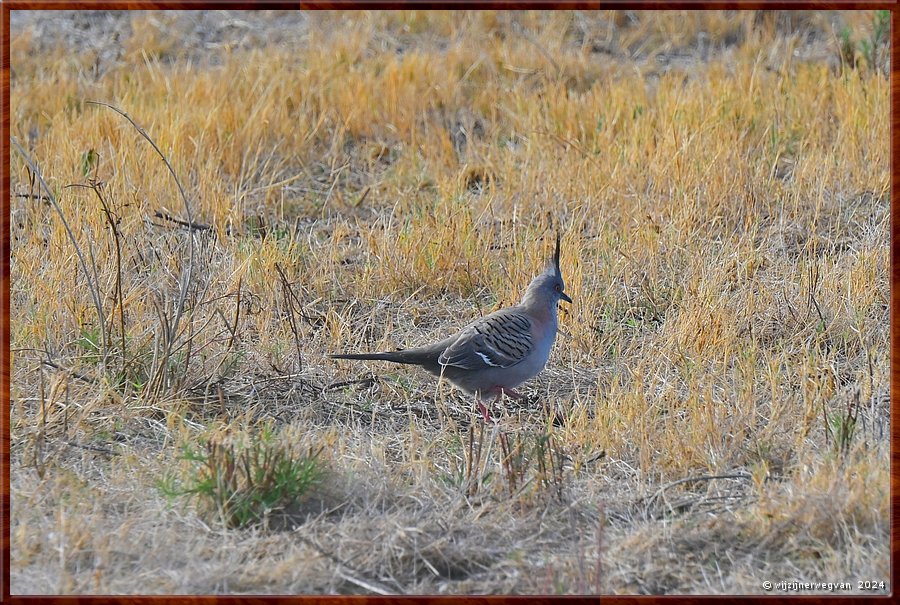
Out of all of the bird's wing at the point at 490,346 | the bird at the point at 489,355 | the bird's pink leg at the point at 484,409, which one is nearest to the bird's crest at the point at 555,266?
the bird at the point at 489,355

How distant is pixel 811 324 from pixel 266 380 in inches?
98.7

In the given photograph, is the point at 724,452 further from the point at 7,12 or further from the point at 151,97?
the point at 151,97

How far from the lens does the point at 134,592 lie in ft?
11.1

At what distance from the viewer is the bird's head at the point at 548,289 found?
4951 mm

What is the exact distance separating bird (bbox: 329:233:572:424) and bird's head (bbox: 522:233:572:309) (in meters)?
0.12

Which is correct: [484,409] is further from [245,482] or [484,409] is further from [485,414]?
[245,482]

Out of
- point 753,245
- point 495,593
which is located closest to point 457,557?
point 495,593

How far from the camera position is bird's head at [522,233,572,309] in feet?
16.2

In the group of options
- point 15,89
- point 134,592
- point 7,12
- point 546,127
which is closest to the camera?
point 134,592

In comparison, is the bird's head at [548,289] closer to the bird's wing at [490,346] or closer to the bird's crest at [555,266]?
the bird's crest at [555,266]

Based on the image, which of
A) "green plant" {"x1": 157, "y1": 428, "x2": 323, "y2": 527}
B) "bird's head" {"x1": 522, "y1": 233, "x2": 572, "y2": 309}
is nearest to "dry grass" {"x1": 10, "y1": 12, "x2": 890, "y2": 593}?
"green plant" {"x1": 157, "y1": 428, "x2": 323, "y2": 527}

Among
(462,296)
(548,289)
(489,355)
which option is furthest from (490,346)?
(462,296)

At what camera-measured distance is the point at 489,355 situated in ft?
15.2

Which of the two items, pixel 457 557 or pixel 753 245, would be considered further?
pixel 753 245
